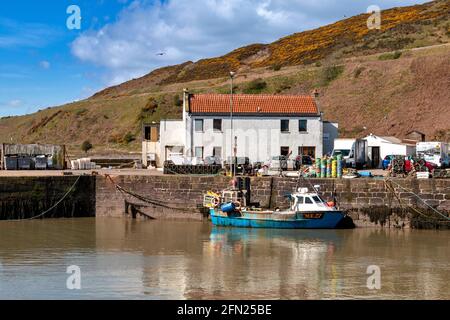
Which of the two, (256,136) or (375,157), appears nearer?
(256,136)

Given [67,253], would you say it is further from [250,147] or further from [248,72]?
[248,72]

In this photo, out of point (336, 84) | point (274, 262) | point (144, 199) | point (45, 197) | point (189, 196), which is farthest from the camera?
point (336, 84)

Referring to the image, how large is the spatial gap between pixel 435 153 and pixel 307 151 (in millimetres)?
8218

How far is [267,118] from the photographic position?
4369 centimetres

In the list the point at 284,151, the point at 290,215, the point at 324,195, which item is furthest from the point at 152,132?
the point at 290,215

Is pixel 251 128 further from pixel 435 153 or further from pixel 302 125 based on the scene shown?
pixel 435 153

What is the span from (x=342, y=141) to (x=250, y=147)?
6.40 metres

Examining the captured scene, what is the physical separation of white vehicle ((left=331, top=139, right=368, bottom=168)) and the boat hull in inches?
490

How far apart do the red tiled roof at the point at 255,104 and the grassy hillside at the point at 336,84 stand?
20.9 metres

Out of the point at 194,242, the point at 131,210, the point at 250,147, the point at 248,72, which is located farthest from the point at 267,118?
the point at 248,72

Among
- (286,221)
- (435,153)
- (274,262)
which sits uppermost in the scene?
(435,153)

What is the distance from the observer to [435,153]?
145 feet

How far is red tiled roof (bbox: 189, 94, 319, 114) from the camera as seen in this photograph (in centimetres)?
4369

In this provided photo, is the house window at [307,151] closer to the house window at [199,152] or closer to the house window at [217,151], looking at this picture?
the house window at [217,151]
